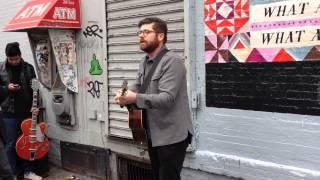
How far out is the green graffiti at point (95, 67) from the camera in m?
6.54

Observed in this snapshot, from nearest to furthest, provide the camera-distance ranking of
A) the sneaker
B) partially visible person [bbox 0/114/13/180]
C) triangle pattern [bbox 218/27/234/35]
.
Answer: triangle pattern [bbox 218/27/234/35]
partially visible person [bbox 0/114/13/180]
the sneaker

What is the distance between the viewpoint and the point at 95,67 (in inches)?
260

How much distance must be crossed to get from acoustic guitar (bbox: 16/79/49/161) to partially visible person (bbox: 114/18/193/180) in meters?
2.98

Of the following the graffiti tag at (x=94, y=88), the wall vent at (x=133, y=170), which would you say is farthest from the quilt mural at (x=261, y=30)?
the graffiti tag at (x=94, y=88)

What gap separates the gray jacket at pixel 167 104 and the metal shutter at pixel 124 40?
1433 mm

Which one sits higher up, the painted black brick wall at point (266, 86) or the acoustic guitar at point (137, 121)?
the painted black brick wall at point (266, 86)

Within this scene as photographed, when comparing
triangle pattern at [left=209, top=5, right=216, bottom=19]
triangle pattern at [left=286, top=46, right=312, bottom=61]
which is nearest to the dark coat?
triangle pattern at [left=209, top=5, right=216, bottom=19]

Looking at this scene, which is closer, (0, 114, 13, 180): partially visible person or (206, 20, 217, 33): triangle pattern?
(206, 20, 217, 33): triangle pattern

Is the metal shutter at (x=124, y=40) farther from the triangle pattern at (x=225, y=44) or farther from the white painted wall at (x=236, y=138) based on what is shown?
the triangle pattern at (x=225, y=44)

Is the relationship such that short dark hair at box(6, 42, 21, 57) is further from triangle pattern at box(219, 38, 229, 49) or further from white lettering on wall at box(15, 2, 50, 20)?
triangle pattern at box(219, 38, 229, 49)

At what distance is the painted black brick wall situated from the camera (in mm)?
4059

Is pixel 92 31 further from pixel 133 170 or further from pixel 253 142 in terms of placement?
pixel 253 142

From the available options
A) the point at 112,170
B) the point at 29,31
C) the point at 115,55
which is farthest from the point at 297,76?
the point at 29,31

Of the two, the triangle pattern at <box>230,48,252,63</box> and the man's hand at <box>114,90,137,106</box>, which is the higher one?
the triangle pattern at <box>230,48,252,63</box>
